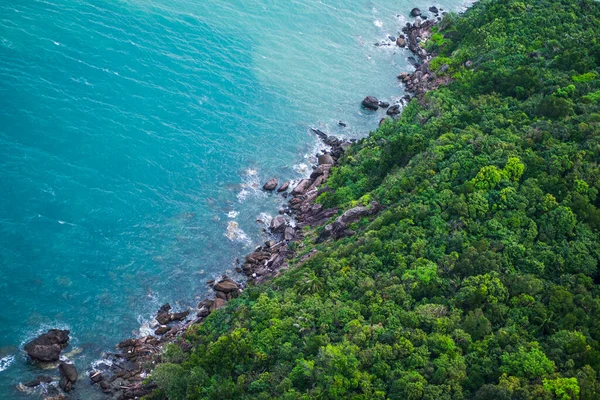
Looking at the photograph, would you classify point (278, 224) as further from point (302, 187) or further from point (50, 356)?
point (50, 356)

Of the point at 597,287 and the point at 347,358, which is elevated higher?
the point at 597,287

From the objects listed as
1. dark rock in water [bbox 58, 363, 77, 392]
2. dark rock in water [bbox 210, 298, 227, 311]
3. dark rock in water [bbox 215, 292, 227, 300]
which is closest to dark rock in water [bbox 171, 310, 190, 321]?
dark rock in water [bbox 210, 298, 227, 311]

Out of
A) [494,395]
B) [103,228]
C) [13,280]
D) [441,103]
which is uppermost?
[441,103]

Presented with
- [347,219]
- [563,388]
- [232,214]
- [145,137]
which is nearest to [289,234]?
[232,214]

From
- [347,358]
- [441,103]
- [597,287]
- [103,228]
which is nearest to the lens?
[347,358]

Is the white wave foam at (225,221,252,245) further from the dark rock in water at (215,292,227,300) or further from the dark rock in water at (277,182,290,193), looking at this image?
the dark rock in water at (277,182,290,193)

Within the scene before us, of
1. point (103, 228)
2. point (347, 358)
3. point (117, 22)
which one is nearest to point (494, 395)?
point (347, 358)

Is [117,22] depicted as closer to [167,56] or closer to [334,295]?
[167,56]

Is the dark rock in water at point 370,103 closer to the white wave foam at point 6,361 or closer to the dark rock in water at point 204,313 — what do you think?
the dark rock in water at point 204,313
